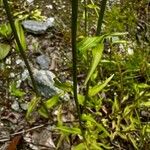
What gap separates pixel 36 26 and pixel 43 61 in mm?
249

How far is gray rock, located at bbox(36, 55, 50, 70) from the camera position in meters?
2.42

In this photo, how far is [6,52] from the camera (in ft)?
7.83

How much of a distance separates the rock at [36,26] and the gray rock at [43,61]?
180 millimetres

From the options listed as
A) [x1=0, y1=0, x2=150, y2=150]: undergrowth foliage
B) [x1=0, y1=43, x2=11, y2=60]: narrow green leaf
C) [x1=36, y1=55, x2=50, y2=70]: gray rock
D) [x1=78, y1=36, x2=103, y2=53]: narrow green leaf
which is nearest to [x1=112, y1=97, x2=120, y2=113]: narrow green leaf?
[x1=0, y1=0, x2=150, y2=150]: undergrowth foliage

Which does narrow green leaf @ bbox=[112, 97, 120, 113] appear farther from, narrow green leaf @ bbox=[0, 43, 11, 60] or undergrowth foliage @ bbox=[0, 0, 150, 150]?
narrow green leaf @ bbox=[0, 43, 11, 60]

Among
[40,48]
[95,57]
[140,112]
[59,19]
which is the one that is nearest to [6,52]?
[40,48]

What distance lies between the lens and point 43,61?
2443mm

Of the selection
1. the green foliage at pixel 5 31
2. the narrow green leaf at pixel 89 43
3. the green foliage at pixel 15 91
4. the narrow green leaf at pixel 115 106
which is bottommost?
the narrow green leaf at pixel 115 106

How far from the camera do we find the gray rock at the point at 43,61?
2420 mm

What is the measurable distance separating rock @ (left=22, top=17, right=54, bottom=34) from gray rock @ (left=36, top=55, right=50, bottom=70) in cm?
18

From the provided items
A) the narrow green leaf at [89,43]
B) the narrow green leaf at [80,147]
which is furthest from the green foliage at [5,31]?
the narrow green leaf at [89,43]

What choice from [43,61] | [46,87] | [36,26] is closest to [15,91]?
[46,87]

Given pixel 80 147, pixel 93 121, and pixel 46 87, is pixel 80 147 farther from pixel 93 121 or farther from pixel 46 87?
pixel 46 87

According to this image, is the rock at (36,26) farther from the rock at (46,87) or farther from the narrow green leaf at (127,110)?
the narrow green leaf at (127,110)
